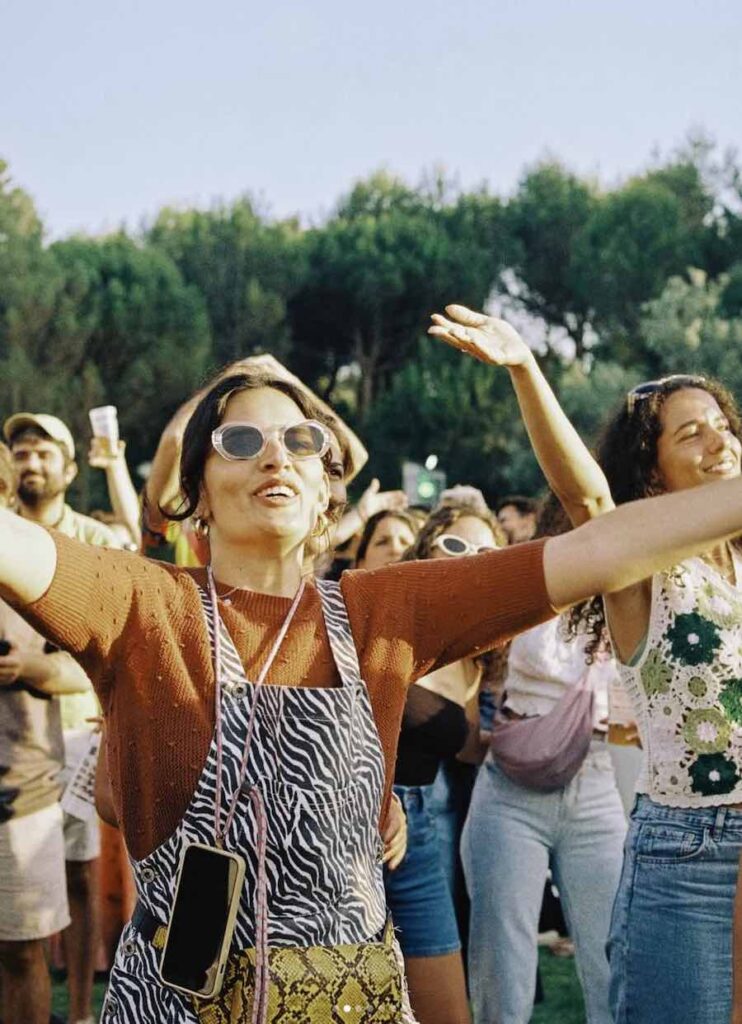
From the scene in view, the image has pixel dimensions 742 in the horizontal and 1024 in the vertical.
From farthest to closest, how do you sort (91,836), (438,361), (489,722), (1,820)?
(438,361), (489,722), (91,836), (1,820)

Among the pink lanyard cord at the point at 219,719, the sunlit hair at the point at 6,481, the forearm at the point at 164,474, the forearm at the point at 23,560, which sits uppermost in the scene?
the sunlit hair at the point at 6,481

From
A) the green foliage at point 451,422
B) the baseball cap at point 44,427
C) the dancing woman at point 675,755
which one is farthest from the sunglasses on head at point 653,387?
the green foliage at point 451,422

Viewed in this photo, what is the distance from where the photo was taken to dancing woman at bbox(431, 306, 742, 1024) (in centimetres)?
258

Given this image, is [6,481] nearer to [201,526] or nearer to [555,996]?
[201,526]

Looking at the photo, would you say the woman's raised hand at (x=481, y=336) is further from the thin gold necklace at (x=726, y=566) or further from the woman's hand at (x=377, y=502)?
the woman's hand at (x=377, y=502)

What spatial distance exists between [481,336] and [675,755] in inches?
41.9

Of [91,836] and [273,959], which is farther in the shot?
[91,836]

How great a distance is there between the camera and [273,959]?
71.8 inches

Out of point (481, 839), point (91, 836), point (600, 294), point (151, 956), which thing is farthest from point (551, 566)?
point (600, 294)

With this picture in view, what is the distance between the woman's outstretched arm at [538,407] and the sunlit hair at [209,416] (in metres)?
0.28

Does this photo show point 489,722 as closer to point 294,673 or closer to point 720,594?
point 720,594

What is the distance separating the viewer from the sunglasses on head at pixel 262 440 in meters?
2.11

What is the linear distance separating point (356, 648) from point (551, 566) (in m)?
0.34

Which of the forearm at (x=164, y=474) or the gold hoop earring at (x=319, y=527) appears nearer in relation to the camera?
the gold hoop earring at (x=319, y=527)
